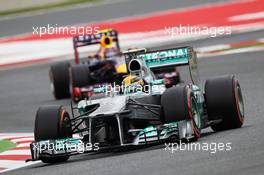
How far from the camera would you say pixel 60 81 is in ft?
77.4

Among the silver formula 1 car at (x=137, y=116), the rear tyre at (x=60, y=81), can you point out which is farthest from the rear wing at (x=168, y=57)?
the rear tyre at (x=60, y=81)

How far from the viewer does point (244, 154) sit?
456 inches

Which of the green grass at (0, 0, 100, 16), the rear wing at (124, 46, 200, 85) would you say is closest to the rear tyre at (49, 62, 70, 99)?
the rear wing at (124, 46, 200, 85)

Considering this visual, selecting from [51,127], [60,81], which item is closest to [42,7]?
[60,81]

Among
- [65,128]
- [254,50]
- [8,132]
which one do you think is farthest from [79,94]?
[65,128]

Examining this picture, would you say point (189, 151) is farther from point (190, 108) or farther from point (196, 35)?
point (196, 35)

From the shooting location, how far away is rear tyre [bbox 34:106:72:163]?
13555mm

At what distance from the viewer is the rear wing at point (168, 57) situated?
15.4m

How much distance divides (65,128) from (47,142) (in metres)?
0.54

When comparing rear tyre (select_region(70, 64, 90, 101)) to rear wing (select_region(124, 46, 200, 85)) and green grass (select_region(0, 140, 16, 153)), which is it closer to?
green grass (select_region(0, 140, 16, 153))

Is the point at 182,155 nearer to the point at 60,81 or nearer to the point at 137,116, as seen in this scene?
the point at 137,116

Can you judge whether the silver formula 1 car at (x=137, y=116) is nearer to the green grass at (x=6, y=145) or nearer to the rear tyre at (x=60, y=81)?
the green grass at (x=6, y=145)

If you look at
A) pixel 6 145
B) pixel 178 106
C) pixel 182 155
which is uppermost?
pixel 178 106

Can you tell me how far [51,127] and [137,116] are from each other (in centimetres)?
122
